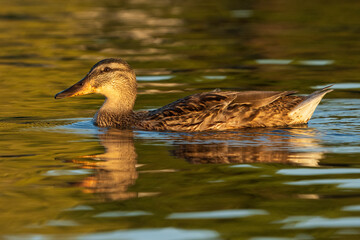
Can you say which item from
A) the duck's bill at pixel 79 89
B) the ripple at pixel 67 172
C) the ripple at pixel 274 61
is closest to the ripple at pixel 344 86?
the ripple at pixel 274 61

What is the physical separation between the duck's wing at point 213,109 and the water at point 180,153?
0.21 m

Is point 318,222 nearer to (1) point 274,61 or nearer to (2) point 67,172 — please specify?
(2) point 67,172

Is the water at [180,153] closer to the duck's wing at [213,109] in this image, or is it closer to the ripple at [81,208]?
the ripple at [81,208]

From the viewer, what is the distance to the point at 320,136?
369 inches

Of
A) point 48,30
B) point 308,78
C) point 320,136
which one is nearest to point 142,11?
point 48,30

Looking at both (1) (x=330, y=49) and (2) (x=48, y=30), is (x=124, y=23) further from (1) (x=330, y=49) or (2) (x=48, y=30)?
(1) (x=330, y=49)

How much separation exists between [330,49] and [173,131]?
8697mm

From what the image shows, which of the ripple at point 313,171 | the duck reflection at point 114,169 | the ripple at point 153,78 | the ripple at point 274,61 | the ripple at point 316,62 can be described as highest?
the ripple at point 274,61

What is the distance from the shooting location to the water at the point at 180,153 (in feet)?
19.8

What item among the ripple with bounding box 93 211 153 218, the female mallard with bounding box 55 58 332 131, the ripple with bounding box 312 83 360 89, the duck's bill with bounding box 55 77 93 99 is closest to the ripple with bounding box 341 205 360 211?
the ripple with bounding box 93 211 153 218

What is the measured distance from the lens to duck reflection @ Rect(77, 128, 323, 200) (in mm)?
7344

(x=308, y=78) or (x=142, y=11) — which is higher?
(x=142, y=11)

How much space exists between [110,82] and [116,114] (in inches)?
19.2

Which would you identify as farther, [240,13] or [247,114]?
[240,13]
